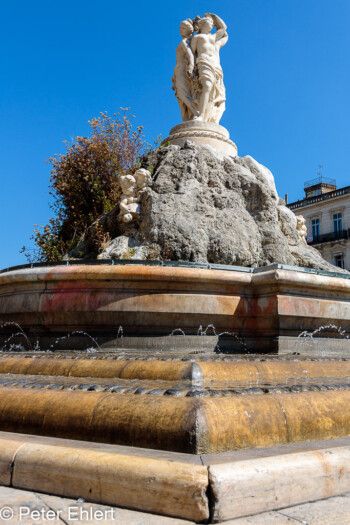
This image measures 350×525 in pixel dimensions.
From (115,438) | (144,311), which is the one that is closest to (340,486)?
(115,438)

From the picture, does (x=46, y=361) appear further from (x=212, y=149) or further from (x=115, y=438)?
(x=212, y=149)

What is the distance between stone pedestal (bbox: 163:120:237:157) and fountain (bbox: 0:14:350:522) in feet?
0.14

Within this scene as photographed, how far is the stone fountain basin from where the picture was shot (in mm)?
5922

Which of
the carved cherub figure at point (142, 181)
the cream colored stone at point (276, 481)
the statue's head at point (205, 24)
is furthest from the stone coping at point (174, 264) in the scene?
the statue's head at point (205, 24)

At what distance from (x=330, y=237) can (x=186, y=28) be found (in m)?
28.5

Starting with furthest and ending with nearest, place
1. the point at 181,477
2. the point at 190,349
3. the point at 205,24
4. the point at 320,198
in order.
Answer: the point at 320,198, the point at 205,24, the point at 190,349, the point at 181,477

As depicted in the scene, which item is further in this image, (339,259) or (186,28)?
(339,259)

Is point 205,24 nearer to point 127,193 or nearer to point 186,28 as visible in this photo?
point 186,28

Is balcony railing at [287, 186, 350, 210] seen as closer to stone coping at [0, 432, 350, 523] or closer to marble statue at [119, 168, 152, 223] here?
marble statue at [119, 168, 152, 223]

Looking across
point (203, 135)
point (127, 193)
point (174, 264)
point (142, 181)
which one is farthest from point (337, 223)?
point (174, 264)

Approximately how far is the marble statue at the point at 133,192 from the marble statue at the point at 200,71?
2793 millimetres

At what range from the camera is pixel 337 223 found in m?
36.5

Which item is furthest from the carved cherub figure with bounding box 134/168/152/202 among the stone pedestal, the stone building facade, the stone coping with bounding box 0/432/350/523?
the stone building facade

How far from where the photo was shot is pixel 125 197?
863 centimetres
